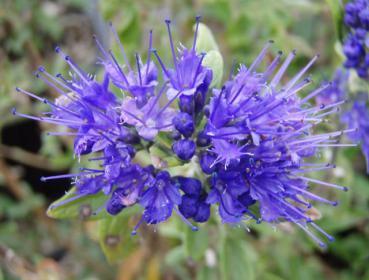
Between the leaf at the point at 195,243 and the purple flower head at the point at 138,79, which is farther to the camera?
the leaf at the point at 195,243

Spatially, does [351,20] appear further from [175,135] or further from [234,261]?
[234,261]

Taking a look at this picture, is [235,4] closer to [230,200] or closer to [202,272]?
[202,272]

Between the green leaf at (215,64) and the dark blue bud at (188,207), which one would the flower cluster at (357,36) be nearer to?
the green leaf at (215,64)

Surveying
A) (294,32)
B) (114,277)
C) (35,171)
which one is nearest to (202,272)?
(114,277)

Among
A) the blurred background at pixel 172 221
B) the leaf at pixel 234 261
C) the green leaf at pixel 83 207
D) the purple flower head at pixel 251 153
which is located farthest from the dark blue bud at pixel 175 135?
the leaf at pixel 234 261

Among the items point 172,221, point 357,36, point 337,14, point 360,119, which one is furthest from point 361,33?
point 172,221
